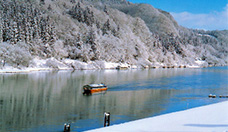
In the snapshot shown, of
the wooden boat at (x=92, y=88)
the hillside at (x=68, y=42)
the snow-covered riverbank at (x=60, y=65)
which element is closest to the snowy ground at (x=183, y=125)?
the wooden boat at (x=92, y=88)

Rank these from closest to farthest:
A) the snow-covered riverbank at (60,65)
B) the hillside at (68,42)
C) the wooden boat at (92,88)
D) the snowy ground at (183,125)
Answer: the snowy ground at (183,125) < the wooden boat at (92,88) < the snow-covered riverbank at (60,65) < the hillside at (68,42)

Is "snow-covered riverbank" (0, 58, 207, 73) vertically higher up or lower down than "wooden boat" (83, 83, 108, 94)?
higher up

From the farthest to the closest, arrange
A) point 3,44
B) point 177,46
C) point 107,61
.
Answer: point 177,46 < point 107,61 < point 3,44

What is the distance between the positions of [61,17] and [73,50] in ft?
147

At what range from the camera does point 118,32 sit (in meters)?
154

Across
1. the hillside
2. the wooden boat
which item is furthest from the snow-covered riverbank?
the wooden boat

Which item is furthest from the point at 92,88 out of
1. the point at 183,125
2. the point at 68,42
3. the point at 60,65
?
the point at 68,42

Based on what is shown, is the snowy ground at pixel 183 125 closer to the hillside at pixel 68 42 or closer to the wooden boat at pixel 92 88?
the wooden boat at pixel 92 88

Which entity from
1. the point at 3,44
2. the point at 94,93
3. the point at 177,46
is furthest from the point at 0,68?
the point at 177,46

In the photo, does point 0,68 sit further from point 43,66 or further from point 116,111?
point 116,111

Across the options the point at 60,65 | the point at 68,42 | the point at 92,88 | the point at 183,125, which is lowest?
the point at 92,88

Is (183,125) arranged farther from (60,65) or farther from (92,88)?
(60,65)

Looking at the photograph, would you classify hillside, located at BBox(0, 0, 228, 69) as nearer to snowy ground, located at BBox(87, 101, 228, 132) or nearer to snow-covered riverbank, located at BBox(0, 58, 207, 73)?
snow-covered riverbank, located at BBox(0, 58, 207, 73)

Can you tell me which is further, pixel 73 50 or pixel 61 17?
pixel 61 17
